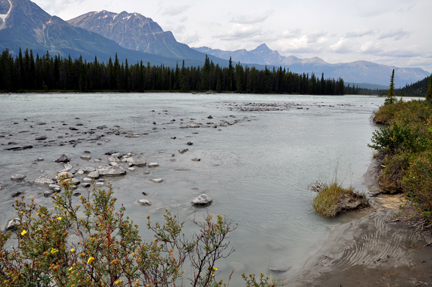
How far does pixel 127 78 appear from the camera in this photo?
120 metres

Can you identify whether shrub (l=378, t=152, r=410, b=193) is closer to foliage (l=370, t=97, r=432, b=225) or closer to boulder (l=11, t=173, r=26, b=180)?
foliage (l=370, t=97, r=432, b=225)

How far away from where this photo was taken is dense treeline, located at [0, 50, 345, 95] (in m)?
95.9

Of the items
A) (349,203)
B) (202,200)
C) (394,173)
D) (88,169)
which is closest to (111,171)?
(88,169)

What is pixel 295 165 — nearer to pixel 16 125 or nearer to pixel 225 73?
pixel 16 125

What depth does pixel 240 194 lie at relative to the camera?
29.2 feet

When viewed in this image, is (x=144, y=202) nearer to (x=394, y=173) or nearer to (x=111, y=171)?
(x=111, y=171)

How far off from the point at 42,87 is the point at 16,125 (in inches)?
3588

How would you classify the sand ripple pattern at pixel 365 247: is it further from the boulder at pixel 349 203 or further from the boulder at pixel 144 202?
the boulder at pixel 144 202

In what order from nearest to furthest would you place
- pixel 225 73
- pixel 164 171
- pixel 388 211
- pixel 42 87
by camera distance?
pixel 388 211, pixel 164 171, pixel 42 87, pixel 225 73

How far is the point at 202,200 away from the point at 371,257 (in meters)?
4.43

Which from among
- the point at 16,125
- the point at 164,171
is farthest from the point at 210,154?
the point at 16,125

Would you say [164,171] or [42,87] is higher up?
[42,87]

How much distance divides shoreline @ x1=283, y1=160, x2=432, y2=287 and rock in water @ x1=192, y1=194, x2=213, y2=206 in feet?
11.0

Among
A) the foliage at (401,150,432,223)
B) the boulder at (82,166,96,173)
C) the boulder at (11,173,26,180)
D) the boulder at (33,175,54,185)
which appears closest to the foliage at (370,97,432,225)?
the foliage at (401,150,432,223)
